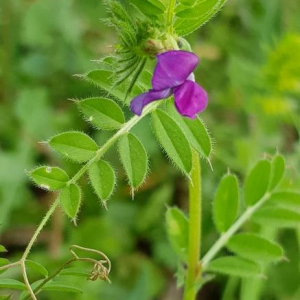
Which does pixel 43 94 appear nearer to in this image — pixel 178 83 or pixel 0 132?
pixel 0 132

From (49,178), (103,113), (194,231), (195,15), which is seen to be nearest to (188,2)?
(195,15)

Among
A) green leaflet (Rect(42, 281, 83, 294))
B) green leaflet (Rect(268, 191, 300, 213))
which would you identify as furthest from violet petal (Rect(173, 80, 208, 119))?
green leaflet (Rect(268, 191, 300, 213))

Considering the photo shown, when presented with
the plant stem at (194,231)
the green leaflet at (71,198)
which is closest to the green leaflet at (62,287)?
the green leaflet at (71,198)

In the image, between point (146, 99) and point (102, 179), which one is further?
point (102, 179)

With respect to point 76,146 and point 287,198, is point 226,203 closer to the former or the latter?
point 287,198

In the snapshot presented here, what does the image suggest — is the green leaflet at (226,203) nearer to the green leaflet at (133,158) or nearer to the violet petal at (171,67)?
the green leaflet at (133,158)

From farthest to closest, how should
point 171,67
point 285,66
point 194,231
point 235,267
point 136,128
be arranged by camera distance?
point 136,128 < point 285,66 < point 235,267 < point 194,231 < point 171,67
